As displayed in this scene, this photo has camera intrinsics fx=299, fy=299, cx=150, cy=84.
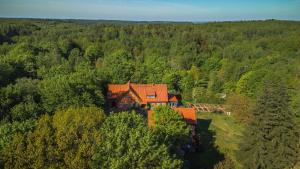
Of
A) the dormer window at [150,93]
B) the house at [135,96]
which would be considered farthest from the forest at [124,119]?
the dormer window at [150,93]

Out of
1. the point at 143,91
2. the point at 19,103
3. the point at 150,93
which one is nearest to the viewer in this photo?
the point at 19,103

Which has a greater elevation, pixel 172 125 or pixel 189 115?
pixel 172 125

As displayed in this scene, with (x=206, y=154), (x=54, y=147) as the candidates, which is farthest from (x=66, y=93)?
(x=206, y=154)

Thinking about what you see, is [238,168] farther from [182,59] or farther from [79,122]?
[182,59]

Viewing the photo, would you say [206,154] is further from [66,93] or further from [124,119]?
[66,93]

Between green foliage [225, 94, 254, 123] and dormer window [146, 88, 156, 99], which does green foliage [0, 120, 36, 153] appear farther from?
green foliage [225, 94, 254, 123]

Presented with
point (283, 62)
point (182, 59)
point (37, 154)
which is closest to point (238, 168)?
point (37, 154)

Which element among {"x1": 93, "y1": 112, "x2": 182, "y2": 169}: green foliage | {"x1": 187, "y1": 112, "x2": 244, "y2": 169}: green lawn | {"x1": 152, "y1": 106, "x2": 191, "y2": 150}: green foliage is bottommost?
{"x1": 187, "y1": 112, "x2": 244, "y2": 169}: green lawn

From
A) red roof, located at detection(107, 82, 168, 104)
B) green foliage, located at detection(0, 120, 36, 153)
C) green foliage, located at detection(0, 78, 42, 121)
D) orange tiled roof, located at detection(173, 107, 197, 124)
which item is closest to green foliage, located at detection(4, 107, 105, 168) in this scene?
green foliage, located at detection(0, 120, 36, 153)
